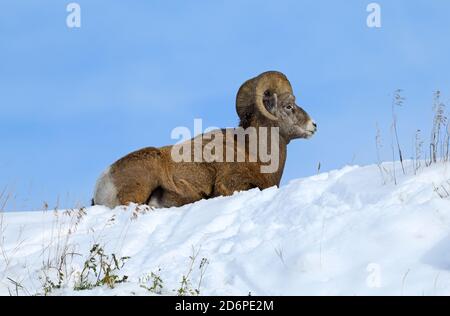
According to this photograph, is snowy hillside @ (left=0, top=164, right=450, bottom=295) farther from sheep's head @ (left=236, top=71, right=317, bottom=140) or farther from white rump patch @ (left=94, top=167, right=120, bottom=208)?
sheep's head @ (left=236, top=71, right=317, bottom=140)

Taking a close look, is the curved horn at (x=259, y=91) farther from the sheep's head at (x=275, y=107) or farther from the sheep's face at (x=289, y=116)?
the sheep's face at (x=289, y=116)

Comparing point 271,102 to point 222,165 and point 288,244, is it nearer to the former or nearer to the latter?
point 222,165

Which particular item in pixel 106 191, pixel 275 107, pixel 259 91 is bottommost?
pixel 106 191

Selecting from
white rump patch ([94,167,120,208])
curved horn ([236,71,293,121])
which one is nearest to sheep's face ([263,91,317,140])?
curved horn ([236,71,293,121])

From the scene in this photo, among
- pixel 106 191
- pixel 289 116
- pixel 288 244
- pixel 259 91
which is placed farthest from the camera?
pixel 289 116

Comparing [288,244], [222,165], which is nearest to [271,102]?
[222,165]

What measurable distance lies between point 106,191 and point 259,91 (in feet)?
12.7

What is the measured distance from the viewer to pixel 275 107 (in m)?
16.0

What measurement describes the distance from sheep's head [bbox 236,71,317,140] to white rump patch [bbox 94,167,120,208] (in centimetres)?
325

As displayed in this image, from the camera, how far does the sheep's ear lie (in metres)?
16.0

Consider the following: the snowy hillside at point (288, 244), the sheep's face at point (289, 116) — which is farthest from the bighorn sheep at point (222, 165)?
the snowy hillside at point (288, 244)

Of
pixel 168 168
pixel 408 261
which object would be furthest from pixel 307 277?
pixel 168 168

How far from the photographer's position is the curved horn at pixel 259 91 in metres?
15.8
